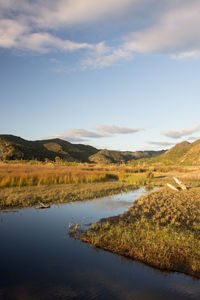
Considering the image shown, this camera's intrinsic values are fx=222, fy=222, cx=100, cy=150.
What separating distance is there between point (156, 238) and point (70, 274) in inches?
144

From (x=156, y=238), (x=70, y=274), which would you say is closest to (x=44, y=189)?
(x=156, y=238)

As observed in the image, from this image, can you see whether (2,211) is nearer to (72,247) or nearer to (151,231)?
(72,247)

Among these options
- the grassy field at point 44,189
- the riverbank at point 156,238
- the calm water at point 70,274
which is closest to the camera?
Result: the calm water at point 70,274

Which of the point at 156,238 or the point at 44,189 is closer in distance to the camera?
the point at 156,238

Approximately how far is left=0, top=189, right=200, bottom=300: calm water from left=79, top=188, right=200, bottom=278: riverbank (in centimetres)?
37

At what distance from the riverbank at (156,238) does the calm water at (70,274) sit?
37 cm

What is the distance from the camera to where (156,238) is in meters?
8.38

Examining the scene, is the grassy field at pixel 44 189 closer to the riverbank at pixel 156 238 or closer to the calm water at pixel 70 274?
the calm water at pixel 70 274

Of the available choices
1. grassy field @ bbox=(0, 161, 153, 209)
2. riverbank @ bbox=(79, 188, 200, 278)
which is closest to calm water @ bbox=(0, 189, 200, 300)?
riverbank @ bbox=(79, 188, 200, 278)

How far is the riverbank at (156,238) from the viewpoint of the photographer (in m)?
6.87

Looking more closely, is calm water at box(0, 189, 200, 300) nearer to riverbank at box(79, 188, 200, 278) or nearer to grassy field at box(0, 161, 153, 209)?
riverbank at box(79, 188, 200, 278)

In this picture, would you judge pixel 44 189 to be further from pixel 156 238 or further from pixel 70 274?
pixel 70 274

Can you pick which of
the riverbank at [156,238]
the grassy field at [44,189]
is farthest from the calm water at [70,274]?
the grassy field at [44,189]

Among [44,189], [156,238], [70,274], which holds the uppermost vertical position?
[44,189]
